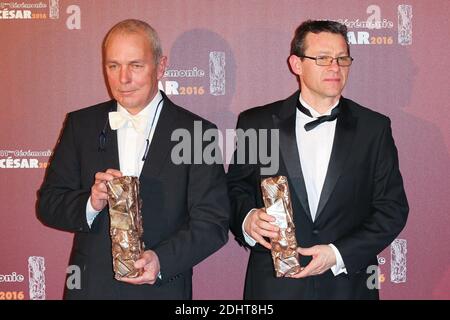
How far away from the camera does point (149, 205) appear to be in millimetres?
2648

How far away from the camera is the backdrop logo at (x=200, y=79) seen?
3486 millimetres

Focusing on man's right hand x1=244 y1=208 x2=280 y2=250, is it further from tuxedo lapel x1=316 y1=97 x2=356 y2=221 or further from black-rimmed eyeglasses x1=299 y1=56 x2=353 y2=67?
black-rimmed eyeglasses x1=299 y1=56 x2=353 y2=67

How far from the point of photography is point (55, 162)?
2742mm

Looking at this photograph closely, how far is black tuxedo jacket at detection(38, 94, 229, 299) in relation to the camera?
2603mm

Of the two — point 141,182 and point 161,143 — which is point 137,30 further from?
point 141,182

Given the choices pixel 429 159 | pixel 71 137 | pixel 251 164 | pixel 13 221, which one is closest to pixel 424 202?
pixel 429 159

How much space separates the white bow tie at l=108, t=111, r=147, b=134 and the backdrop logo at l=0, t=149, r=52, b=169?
983 mm

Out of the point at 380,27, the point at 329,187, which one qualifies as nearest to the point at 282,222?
the point at 329,187

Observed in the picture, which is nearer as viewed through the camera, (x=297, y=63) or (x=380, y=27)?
(x=297, y=63)

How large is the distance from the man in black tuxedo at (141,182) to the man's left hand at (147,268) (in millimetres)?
86

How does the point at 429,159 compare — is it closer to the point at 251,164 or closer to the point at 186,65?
the point at 251,164

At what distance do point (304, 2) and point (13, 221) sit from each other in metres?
2.04

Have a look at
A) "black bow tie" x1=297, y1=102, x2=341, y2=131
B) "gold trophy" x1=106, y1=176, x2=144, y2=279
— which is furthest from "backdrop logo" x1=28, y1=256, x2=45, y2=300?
"black bow tie" x1=297, y1=102, x2=341, y2=131

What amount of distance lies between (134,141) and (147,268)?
0.58 m
